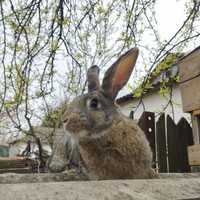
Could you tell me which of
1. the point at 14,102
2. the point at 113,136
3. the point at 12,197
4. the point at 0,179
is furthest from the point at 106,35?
the point at 12,197

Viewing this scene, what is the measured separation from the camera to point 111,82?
2.42 metres

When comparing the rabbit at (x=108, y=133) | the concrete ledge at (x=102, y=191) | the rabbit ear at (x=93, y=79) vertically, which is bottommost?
the concrete ledge at (x=102, y=191)

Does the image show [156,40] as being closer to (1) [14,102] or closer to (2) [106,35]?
(2) [106,35]

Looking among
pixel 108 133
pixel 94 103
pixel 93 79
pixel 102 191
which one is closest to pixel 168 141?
pixel 93 79

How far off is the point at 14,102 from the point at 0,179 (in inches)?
76.5

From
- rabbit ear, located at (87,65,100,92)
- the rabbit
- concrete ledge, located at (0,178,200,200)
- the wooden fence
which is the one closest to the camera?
concrete ledge, located at (0,178,200,200)

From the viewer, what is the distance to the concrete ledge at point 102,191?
564mm

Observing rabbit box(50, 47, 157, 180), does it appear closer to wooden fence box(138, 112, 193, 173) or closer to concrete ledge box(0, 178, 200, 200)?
concrete ledge box(0, 178, 200, 200)

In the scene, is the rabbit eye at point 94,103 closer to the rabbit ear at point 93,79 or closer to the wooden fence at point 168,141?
the rabbit ear at point 93,79

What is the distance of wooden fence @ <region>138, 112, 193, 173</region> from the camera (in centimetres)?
373

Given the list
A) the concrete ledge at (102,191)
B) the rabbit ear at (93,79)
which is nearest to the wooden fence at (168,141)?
the rabbit ear at (93,79)

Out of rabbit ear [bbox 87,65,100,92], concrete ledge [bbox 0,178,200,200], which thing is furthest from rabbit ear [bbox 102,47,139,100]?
concrete ledge [bbox 0,178,200,200]

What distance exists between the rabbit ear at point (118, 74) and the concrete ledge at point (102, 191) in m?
1.61

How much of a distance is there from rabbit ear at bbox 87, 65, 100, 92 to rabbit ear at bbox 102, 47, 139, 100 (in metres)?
0.10
